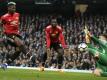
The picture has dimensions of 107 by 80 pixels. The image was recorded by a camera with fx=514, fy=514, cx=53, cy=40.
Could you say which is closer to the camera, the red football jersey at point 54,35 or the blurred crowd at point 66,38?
the red football jersey at point 54,35

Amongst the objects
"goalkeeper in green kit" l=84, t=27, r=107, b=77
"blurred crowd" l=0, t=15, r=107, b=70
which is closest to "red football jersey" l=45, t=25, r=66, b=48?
"blurred crowd" l=0, t=15, r=107, b=70

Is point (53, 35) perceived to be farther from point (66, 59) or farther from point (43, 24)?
point (43, 24)

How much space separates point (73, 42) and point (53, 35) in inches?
515

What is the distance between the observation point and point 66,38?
36094 millimetres

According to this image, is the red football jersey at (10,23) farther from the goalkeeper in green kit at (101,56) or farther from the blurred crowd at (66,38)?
the blurred crowd at (66,38)

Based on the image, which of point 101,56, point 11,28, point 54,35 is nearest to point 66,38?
point 54,35

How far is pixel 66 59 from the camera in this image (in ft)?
103

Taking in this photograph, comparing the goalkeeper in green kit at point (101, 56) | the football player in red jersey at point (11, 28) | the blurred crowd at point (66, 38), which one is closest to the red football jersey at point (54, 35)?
the football player in red jersey at point (11, 28)

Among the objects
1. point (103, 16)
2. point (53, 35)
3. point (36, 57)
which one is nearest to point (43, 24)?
point (103, 16)

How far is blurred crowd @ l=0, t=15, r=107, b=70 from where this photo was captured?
30.9 meters

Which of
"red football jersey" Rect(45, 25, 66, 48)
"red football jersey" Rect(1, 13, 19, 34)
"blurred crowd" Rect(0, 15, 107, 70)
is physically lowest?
"blurred crowd" Rect(0, 15, 107, 70)

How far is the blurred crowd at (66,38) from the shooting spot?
101 ft

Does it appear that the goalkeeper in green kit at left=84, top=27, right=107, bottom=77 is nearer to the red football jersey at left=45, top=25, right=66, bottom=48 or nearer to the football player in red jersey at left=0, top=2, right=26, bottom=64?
the football player in red jersey at left=0, top=2, right=26, bottom=64

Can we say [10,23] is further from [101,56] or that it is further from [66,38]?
[66,38]
